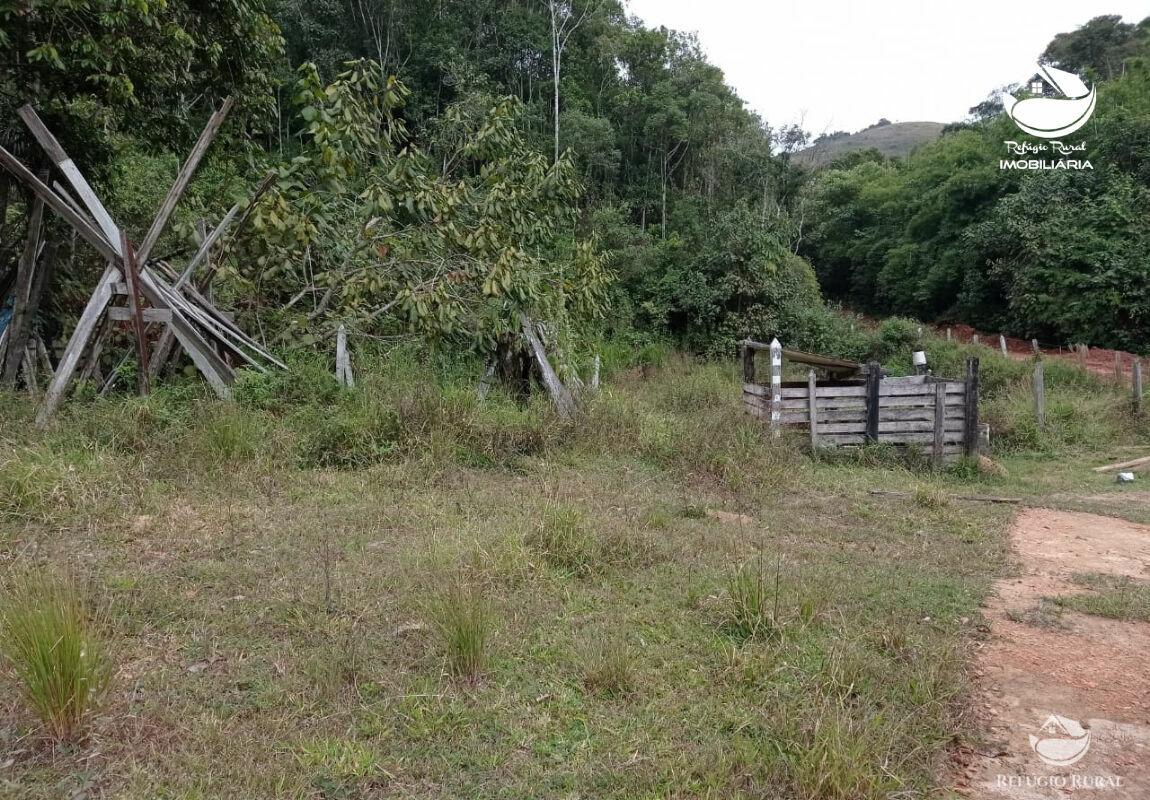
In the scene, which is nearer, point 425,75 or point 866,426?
point 866,426

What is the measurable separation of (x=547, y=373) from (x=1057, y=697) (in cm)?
608

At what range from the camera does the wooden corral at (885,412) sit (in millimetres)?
8477

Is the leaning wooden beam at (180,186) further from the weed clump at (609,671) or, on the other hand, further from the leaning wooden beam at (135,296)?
the weed clump at (609,671)

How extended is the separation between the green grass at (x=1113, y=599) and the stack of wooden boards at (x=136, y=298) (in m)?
7.18

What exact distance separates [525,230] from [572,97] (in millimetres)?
19725

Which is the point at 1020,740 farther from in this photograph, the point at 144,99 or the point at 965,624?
A: the point at 144,99

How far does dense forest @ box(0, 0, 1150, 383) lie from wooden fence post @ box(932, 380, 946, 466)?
15.1ft

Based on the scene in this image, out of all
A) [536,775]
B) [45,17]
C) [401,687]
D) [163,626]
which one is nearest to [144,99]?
[45,17]

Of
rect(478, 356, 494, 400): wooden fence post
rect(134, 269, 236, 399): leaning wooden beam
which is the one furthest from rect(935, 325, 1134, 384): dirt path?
rect(134, 269, 236, 399): leaning wooden beam

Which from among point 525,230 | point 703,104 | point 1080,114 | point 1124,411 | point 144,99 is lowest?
point 1124,411

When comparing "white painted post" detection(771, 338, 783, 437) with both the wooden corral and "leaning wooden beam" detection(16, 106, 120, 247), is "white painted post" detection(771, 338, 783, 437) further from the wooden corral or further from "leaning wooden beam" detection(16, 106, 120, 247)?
"leaning wooden beam" detection(16, 106, 120, 247)

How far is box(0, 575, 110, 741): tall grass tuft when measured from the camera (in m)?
2.37

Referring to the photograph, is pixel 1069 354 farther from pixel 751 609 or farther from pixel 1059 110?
pixel 751 609

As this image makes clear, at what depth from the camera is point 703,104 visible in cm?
2645
